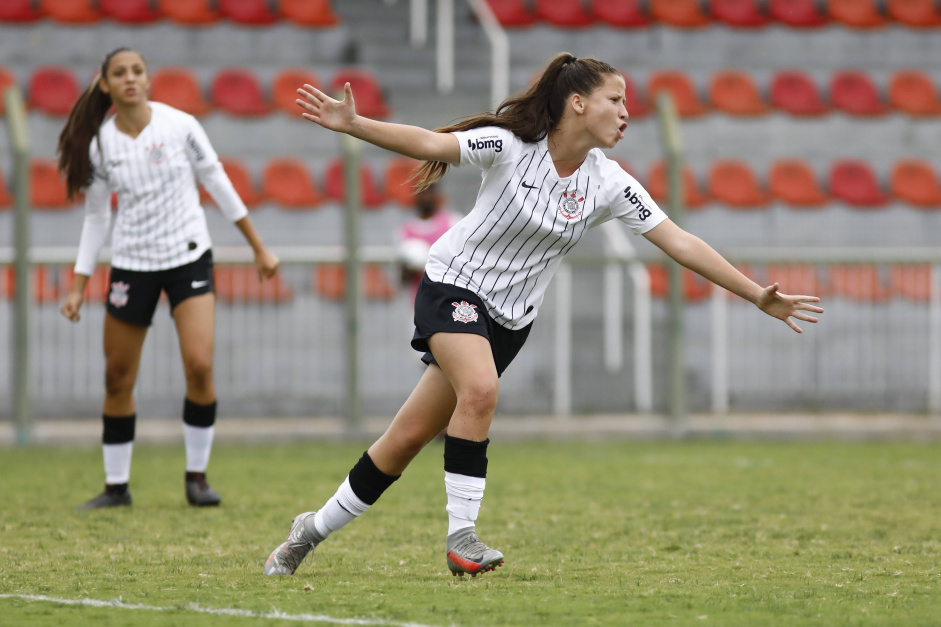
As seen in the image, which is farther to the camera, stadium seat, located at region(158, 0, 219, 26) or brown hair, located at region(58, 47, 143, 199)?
stadium seat, located at region(158, 0, 219, 26)

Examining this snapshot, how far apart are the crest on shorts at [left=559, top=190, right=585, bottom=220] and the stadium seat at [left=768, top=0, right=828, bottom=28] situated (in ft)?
43.1

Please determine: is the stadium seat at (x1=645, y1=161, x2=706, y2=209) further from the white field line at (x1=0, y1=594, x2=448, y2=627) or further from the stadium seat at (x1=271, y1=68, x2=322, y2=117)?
the white field line at (x1=0, y1=594, x2=448, y2=627)

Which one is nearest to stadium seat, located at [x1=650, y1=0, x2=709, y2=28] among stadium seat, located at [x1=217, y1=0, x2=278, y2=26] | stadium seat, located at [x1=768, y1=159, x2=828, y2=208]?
stadium seat, located at [x1=768, y1=159, x2=828, y2=208]

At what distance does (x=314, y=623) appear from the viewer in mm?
3582

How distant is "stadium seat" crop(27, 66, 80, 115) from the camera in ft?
45.9

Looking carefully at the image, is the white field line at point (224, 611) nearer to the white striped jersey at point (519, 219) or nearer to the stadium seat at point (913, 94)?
the white striped jersey at point (519, 219)

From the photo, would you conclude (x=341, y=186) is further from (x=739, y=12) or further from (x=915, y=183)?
(x=739, y=12)

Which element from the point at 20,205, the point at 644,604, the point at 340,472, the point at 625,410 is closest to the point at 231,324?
the point at 20,205

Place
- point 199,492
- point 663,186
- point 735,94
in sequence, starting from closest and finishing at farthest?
point 199,492 < point 663,186 < point 735,94

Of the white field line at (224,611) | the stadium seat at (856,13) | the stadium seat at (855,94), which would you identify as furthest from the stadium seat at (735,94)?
the white field line at (224,611)

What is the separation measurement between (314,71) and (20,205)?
5523mm

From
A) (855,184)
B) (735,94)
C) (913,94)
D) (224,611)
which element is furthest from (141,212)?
(913,94)

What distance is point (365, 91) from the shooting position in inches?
574

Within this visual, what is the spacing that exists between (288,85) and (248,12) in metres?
1.62
